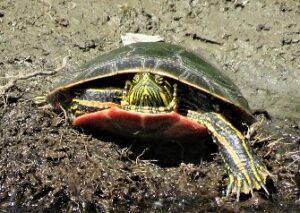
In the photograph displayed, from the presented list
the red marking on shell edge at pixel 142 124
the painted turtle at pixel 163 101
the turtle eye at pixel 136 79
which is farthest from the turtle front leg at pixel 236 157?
the turtle eye at pixel 136 79

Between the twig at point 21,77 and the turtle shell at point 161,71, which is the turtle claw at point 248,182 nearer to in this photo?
the turtle shell at point 161,71

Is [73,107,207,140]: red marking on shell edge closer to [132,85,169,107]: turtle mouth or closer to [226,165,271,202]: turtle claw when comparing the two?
[132,85,169,107]: turtle mouth

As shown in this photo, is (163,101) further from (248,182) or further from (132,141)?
(248,182)

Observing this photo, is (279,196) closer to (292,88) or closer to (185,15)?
(292,88)

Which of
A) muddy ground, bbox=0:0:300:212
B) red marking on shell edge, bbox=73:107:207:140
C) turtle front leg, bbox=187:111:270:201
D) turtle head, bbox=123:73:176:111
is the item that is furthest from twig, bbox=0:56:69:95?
turtle front leg, bbox=187:111:270:201

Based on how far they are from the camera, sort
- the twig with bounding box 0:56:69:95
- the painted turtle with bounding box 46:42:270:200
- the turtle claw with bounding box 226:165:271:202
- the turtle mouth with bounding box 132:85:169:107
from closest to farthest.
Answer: the turtle claw with bounding box 226:165:271:202 < the painted turtle with bounding box 46:42:270:200 < the turtle mouth with bounding box 132:85:169:107 < the twig with bounding box 0:56:69:95

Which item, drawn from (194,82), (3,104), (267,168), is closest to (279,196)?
(267,168)

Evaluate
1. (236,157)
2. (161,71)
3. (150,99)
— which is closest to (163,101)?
(150,99)
